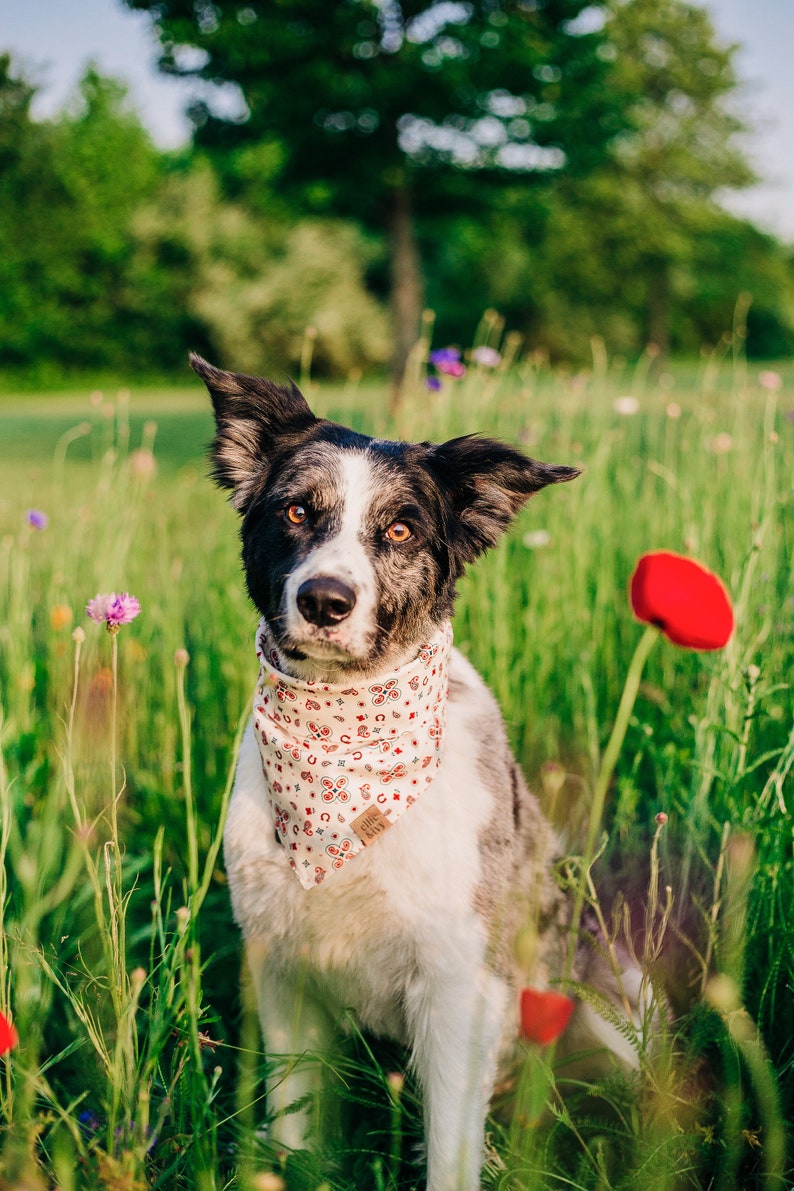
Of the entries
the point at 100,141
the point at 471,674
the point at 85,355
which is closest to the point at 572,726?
the point at 471,674

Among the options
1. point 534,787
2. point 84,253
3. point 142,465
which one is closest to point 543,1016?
point 534,787

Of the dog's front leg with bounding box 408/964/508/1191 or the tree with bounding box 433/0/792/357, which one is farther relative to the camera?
the tree with bounding box 433/0/792/357

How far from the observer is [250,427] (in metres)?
2.56

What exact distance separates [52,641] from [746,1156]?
3.09 m

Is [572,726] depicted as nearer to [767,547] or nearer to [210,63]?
[767,547]

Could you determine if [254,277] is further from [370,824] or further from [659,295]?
[370,824]

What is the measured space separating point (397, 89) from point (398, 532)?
43.1ft

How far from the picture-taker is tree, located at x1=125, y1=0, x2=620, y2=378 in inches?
506

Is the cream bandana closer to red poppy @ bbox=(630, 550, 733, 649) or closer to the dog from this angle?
the dog

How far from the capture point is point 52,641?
3.77 metres

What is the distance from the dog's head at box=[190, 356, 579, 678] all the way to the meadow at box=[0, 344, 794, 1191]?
8.3 inches

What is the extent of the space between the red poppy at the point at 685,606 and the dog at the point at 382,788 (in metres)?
0.89

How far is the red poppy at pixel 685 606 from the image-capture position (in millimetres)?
1085

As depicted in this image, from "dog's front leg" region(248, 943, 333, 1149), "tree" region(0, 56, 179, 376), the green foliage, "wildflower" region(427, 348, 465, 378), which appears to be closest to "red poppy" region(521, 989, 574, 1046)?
"dog's front leg" region(248, 943, 333, 1149)
